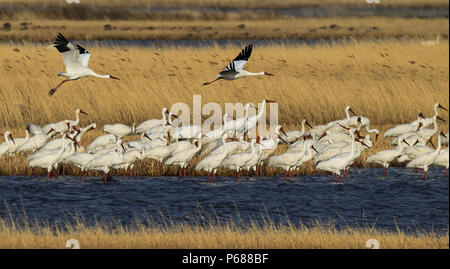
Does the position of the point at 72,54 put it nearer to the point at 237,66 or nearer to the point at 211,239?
the point at 237,66

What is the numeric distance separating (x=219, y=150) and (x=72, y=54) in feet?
10.6

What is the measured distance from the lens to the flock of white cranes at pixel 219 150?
46.6ft

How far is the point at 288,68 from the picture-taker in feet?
Answer: 76.0

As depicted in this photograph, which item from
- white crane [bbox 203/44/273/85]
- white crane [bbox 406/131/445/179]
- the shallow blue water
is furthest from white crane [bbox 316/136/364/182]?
white crane [bbox 203/44/273/85]

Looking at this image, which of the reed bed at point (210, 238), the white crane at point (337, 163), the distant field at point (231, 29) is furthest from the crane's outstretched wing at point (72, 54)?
the distant field at point (231, 29)

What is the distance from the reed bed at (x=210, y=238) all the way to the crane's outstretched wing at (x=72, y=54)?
4744mm

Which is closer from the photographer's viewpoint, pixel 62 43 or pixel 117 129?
pixel 62 43

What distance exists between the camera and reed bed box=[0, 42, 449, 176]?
2016cm

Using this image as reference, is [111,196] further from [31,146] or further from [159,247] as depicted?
[159,247]

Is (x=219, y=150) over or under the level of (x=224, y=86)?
under

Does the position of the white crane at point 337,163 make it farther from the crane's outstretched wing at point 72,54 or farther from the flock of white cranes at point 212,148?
the crane's outstretched wing at point 72,54

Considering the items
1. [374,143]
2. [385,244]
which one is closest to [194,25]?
[374,143]

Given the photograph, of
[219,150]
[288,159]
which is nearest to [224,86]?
[219,150]

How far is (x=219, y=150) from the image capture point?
48.0ft
